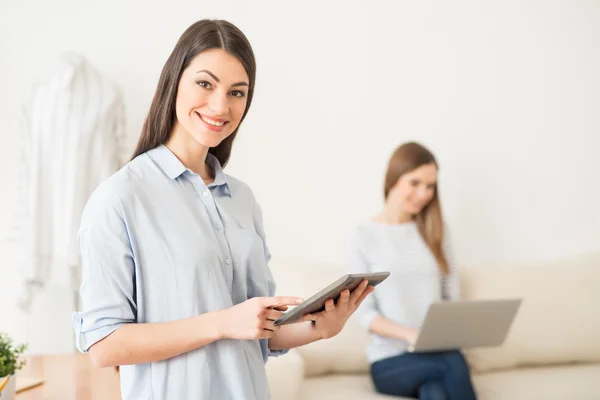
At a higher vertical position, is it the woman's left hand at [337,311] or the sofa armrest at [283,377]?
the woman's left hand at [337,311]

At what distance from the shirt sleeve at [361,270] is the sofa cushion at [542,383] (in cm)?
48

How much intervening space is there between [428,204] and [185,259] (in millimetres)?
1871

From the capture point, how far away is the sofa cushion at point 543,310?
2809mm

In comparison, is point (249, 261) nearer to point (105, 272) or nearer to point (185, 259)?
point (185, 259)

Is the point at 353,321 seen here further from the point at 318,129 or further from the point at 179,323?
the point at 179,323

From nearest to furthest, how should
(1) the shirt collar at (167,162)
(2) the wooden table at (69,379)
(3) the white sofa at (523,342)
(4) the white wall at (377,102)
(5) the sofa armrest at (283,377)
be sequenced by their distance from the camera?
(1) the shirt collar at (167,162)
(2) the wooden table at (69,379)
(5) the sofa armrest at (283,377)
(3) the white sofa at (523,342)
(4) the white wall at (377,102)

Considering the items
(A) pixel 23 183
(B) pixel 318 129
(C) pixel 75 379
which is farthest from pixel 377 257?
(A) pixel 23 183

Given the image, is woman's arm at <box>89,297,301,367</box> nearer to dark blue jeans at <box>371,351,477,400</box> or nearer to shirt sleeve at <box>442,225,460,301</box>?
dark blue jeans at <box>371,351,477,400</box>

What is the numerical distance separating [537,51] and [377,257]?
1489 millimetres

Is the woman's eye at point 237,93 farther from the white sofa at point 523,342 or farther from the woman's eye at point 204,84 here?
the white sofa at point 523,342

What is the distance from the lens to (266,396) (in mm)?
1302

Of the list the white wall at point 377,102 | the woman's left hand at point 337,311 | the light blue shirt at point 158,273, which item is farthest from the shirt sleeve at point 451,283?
the light blue shirt at point 158,273

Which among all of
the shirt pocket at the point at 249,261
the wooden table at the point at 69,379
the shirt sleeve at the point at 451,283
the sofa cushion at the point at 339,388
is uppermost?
the shirt pocket at the point at 249,261

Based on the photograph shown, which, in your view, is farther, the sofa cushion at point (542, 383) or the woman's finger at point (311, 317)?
the sofa cushion at point (542, 383)
